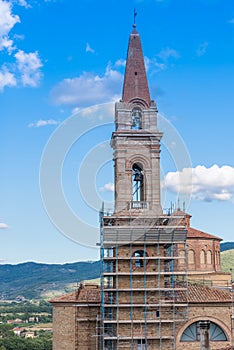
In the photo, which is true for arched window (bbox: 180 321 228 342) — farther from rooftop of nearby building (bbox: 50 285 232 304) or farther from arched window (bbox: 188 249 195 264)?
arched window (bbox: 188 249 195 264)

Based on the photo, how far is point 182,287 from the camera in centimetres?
3422

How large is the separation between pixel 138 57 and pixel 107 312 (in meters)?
16.7

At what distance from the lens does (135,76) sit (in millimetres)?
36469

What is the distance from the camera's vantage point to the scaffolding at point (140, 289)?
32.7 meters

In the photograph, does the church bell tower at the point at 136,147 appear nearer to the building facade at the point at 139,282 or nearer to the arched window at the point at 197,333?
the building facade at the point at 139,282

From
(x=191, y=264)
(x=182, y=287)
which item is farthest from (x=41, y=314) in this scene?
(x=182, y=287)

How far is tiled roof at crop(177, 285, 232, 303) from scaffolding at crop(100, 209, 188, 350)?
25cm

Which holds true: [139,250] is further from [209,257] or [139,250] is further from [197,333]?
[209,257]

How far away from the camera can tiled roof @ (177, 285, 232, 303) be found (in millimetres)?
33281

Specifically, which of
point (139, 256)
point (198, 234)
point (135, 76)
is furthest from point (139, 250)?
point (198, 234)

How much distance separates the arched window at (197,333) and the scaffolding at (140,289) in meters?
0.75

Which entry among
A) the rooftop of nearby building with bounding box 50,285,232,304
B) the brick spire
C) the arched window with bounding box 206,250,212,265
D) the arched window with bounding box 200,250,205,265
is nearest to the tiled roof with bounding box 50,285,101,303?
the rooftop of nearby building with bounding box 50,285,232,304

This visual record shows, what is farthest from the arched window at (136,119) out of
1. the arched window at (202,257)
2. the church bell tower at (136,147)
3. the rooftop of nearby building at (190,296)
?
the arched window at (202,257)

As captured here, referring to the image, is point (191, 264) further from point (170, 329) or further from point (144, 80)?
point (144, 80)
